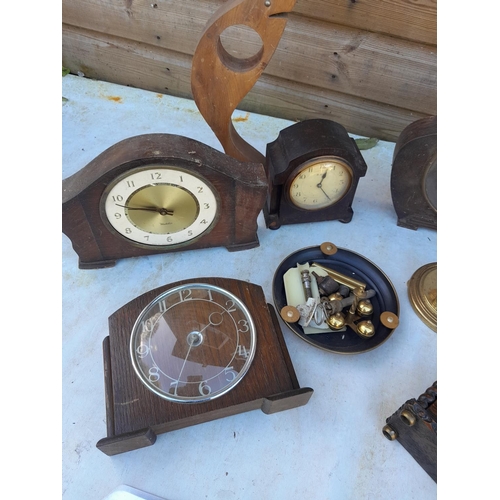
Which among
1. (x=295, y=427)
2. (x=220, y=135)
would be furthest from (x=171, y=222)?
(x=295, y=427)

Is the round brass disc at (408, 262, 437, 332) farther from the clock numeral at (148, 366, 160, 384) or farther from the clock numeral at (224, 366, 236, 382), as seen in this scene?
the clock numeral at (148, 366, 160, 384)

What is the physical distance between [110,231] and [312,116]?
1.07 meters

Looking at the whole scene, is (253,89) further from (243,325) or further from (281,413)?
(281,413)

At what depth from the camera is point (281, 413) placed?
100cm

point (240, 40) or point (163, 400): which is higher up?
point (240, 40)

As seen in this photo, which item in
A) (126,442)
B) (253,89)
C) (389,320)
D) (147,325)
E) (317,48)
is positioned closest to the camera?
(126,442)

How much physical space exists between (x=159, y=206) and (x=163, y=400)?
520 mm

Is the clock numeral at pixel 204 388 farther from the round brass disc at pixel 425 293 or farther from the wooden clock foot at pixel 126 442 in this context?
the round brass disc at pixel 425 293

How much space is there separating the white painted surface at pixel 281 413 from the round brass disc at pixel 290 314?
0.11 meters

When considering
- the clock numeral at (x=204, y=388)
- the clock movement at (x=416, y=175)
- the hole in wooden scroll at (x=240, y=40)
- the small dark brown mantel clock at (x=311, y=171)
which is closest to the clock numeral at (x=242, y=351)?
the clock numeral at (x=204, y=388)

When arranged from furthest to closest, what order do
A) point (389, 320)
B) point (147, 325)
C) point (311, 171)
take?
point (311, 171) → point (389, 320) → point (147, 325)

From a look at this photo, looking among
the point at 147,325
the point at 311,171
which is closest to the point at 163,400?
the point at 147,325

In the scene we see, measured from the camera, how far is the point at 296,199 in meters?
1.26

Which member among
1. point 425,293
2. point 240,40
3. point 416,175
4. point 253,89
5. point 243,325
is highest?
point 240,40
